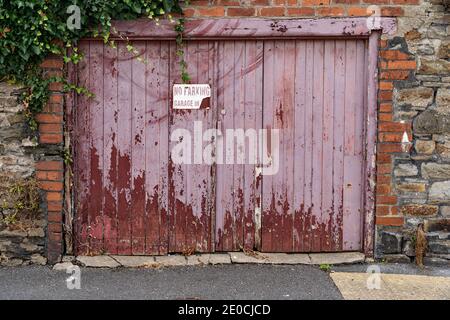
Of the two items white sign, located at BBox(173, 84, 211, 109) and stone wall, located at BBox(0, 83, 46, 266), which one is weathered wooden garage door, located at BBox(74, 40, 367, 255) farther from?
stone wall, located at BBox(0, 83, 46, 266)

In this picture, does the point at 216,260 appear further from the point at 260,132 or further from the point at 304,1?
the point at 304,1

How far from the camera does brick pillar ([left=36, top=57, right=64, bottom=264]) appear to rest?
579cm

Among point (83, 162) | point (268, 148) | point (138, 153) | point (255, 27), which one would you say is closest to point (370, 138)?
point (268, 148)

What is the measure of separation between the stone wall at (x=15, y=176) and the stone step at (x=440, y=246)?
143 inches

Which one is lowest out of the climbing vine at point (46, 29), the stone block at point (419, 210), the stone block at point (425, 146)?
the stone block at point (419, 210)

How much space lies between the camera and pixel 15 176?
19.2 ft

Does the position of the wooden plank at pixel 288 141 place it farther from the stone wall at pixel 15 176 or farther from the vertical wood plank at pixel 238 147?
the stone wall at pixel 15 176

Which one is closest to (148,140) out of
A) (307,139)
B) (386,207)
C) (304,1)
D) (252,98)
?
(252,98)

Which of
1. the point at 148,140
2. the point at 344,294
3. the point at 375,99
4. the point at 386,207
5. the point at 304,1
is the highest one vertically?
the point at 304,1

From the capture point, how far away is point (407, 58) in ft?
19.0

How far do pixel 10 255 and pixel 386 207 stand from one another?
140 inches

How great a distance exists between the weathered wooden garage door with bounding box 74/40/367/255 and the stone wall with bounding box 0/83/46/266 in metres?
0.40

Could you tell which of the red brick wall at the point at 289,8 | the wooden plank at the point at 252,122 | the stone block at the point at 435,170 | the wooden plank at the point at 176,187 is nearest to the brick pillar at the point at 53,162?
the wooden plank at the point at 176,187

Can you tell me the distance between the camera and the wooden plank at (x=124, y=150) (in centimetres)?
591
